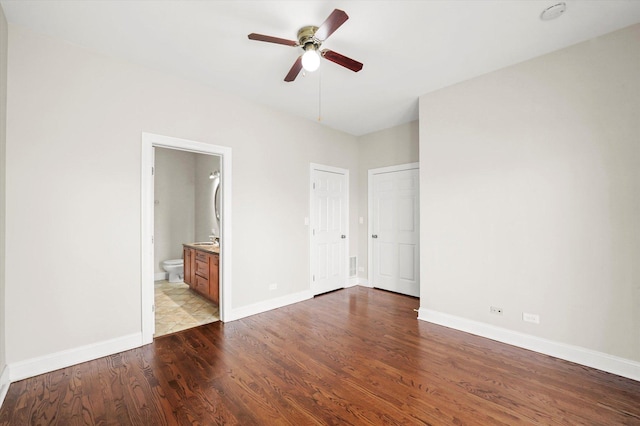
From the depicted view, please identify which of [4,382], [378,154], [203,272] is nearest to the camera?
[4,382]

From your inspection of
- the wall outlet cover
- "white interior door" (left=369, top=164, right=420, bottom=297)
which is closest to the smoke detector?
"white interior door" (left=369, top=164, right=420, bottom=297)

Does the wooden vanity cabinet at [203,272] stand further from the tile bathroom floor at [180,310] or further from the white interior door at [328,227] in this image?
the white interior door at [328,227]

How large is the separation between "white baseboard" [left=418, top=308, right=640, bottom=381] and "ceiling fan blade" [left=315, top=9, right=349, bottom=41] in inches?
125

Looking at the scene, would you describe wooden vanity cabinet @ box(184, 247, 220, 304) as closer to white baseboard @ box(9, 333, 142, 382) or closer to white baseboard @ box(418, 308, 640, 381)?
white baseboard @ box(9, 333, 142, 382)

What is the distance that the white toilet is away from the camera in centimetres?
525

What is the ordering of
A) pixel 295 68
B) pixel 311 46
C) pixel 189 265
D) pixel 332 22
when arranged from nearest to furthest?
pixel 332 22, pixel 311 46, pixel 295 68, pixel 189 265

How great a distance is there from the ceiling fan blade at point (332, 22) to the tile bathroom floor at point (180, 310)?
3269 millimetres

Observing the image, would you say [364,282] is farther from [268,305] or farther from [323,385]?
[323,385]

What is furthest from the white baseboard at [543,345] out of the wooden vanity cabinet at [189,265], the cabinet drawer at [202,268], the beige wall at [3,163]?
the beige wall at [3,163]

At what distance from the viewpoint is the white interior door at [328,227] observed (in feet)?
14.5

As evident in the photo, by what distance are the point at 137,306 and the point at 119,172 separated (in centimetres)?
132

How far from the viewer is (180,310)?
3.73 metres

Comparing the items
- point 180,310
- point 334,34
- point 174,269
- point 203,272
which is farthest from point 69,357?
point 334,34

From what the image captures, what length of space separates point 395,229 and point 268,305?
2394mm
